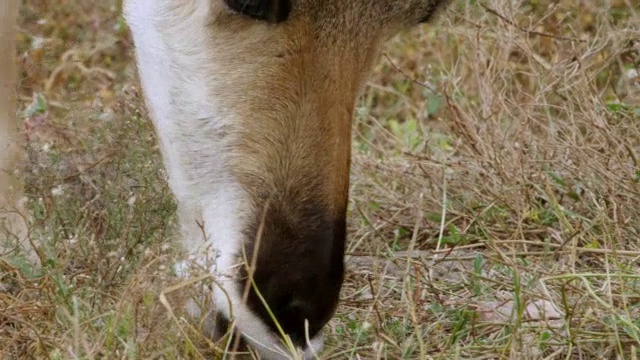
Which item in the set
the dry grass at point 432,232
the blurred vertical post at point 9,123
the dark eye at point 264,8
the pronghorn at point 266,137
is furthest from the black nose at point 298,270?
the blurred vertical post at point 9,123

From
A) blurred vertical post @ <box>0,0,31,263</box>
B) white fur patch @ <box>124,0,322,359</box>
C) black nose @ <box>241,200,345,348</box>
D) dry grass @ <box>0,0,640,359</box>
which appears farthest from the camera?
blurred vertical post @ <box>0,0,31,263</box>

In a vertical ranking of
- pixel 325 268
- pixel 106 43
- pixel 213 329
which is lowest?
pixel 106 43

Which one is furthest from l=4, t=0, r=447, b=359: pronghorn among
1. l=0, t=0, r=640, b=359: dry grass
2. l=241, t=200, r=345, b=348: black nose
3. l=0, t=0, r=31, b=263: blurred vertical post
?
l=0, t=0, r=31, b=263: blurred vertical post

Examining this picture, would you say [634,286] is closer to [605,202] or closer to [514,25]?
[605,202]

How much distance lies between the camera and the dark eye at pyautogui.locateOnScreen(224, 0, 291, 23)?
301cm

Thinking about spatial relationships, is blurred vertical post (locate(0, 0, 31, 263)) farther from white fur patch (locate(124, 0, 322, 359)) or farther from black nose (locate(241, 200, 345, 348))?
black nose (locate(241, 200, 345, 348))

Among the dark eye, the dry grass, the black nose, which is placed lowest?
the dry grass

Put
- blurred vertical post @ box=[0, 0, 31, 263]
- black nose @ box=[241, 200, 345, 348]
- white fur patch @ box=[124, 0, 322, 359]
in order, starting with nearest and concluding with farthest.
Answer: black nose @ box=[241, 200, 345, 348]
white fur patch @ box=[124, 0, 322, 359]
blurred vertical post @ box=[0, 0, 31, 263]

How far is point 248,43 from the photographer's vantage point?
308cm

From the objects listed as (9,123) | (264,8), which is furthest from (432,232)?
(264,8)

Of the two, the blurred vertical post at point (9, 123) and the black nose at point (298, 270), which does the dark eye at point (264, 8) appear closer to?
the black nose at point (298, 270)

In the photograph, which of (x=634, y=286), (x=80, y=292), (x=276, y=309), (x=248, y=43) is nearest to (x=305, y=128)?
(x=248, y=43)

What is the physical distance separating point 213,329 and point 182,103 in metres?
0.64

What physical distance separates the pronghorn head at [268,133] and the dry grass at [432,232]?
221 mm
